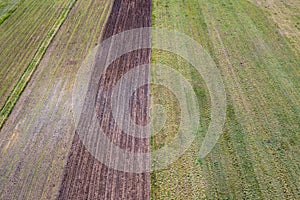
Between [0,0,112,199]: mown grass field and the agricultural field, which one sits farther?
[0,0,112,199]: mown grass field

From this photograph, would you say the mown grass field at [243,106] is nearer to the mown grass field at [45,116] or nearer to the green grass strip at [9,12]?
the mown grass field at [45,116]

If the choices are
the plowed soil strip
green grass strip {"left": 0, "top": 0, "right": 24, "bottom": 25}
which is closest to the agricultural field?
the plowed soil strip

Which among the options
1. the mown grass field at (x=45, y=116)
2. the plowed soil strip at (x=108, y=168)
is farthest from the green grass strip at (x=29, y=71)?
the plowed soil strip at (x=108, y=168)

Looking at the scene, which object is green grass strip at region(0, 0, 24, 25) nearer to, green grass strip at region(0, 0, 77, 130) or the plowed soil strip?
green grass strip at region(0, 0, 77, 130)

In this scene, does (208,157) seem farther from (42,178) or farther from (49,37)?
(49,37)

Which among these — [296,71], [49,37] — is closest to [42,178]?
[49,37]

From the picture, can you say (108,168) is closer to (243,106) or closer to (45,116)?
(45,116)

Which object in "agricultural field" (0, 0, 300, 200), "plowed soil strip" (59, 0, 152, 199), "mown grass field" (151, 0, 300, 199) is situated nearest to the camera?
"mown grass field" (151, 0, 300, 199)
